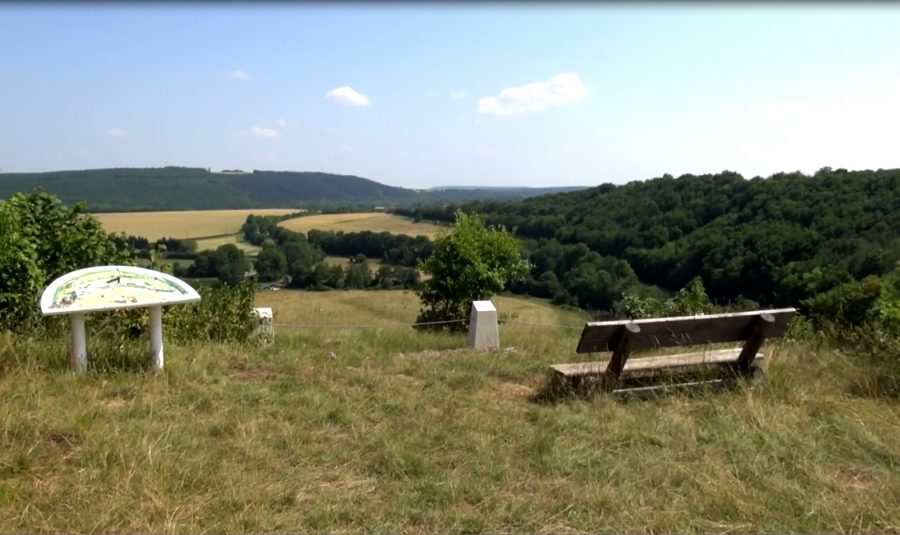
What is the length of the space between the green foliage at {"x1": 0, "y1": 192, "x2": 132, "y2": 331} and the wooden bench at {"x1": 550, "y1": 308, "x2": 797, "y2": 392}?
4228 mm

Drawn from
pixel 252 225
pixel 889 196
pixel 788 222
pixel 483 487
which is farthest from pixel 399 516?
pixel 252 225

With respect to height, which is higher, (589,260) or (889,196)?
(889,196)

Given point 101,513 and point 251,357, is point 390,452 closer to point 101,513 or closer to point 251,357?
point 101,513

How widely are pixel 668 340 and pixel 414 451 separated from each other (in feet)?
7.55

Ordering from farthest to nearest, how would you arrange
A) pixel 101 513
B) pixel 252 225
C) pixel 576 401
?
pixel 252 225, pixel 576 401, pixel 101 513

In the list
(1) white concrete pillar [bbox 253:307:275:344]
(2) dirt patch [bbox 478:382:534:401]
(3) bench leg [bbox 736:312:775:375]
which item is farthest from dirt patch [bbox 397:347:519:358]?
(3) bench leg [bbox 736:312:775:375]

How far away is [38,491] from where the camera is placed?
112 inches

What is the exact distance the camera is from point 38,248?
219 inches

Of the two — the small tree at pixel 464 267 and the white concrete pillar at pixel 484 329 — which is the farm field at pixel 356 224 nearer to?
the small tree at pixel 464 267

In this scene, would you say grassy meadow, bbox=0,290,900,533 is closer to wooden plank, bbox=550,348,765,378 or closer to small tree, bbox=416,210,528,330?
wooden plank, bbox=550,348,765,378

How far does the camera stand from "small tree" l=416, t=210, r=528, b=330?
9.82 meters

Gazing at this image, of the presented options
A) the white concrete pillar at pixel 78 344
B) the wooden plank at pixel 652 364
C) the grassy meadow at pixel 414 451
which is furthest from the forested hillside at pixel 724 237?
the white concrete pillar at pixel 78 344

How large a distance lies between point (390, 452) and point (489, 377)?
197 centimetres

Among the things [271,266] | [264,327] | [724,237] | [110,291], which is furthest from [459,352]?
[724,237]
